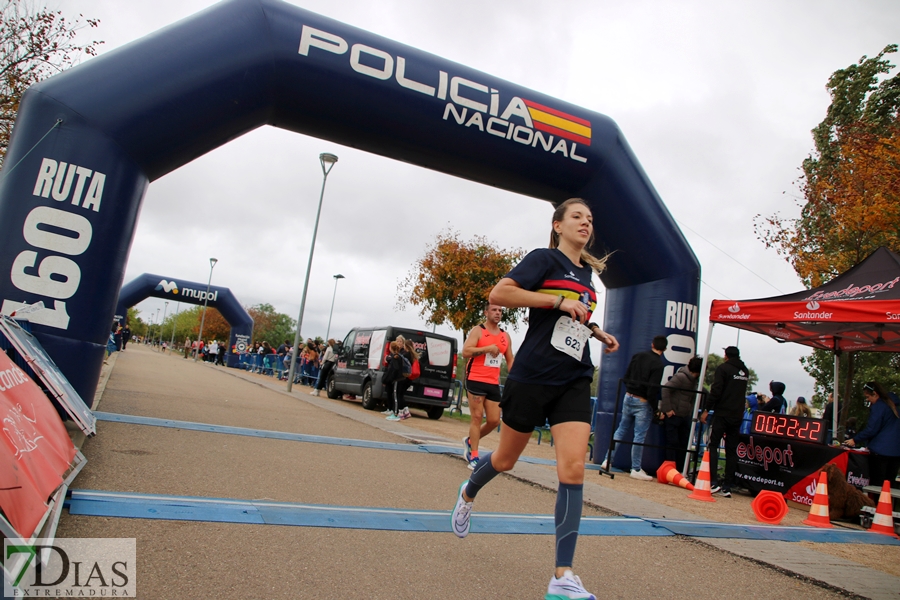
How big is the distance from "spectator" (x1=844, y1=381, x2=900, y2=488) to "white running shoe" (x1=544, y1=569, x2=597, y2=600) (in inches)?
267

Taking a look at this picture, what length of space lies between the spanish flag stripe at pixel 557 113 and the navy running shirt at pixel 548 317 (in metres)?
5.96

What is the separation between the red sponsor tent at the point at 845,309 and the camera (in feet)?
22.4

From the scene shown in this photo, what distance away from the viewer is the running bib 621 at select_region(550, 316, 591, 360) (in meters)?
3.10

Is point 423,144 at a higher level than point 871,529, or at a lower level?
higher

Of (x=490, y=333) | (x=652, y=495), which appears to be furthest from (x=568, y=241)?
(x=652, y=495)

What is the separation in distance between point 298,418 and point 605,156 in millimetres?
6405

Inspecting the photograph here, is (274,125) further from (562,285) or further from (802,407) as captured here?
(802,407)

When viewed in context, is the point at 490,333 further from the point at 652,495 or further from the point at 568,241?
the point at 568,241

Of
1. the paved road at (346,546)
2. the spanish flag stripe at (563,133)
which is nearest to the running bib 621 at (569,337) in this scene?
the paved road at (346,546)

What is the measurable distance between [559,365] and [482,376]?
12.4ft

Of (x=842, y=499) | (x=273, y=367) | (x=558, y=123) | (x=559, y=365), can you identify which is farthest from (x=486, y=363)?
(x=273, y=367)

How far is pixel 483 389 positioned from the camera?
6824 mm

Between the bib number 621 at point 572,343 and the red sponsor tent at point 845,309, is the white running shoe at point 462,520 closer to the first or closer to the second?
the bib number 621 at point 572,343

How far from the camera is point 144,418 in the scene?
7.64m
